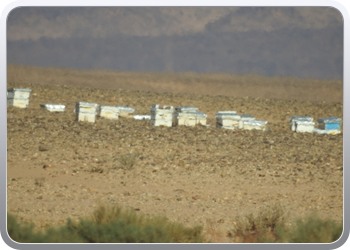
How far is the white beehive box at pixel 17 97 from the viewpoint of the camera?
20188mm

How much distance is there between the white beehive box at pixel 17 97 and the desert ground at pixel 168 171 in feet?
5.98

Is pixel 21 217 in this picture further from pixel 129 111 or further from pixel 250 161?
pixel 129 111

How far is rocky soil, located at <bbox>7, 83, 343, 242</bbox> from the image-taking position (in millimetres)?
8633

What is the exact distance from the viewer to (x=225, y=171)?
1127 centimetres

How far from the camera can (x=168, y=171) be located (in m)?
11.2

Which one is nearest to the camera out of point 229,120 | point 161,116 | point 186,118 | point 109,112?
point 161,116

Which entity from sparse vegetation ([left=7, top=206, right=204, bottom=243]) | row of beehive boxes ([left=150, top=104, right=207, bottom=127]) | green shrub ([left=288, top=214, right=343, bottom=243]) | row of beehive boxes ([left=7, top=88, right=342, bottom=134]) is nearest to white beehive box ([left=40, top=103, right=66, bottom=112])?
row of beehive boxes ([left=7, top=88, right=342, bottom=134])

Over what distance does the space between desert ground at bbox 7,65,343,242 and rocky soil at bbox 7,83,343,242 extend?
2 centimetres

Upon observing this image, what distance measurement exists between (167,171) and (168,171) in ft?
0.08

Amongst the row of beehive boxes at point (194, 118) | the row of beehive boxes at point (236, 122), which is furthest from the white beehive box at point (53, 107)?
the row of beehive boxes at point (236, 122)

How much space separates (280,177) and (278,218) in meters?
3.59

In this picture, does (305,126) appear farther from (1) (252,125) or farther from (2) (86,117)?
(2) (86,117)

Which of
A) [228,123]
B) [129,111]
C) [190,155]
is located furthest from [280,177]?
[129,111]

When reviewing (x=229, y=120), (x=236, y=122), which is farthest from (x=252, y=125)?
(x=229, y=120)
